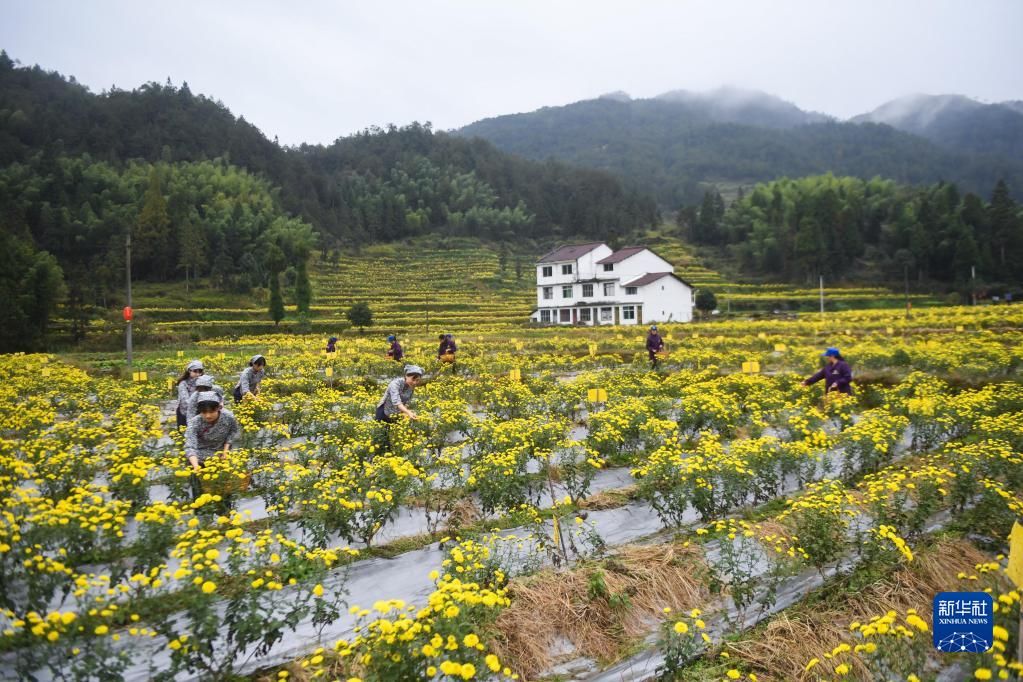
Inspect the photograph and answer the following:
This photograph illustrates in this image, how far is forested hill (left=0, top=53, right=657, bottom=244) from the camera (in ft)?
297

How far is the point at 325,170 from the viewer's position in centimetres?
12506

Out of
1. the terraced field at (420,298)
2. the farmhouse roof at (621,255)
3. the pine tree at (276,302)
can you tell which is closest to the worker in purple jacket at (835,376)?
the terraced field at (420,298)

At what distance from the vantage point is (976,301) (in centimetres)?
5247

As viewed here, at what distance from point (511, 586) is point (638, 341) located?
24827mm

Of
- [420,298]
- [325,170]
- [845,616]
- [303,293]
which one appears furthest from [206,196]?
[845,616]

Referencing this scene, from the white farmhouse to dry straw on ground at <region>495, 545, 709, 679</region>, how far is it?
4680 centimetres

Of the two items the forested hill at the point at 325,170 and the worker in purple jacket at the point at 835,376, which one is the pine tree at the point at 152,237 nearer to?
the forested hill at the point at 325,170

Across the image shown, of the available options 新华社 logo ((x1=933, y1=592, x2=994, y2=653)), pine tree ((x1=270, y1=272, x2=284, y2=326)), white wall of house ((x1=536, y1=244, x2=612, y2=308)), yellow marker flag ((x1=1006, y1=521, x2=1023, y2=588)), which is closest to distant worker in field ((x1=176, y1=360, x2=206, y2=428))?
新华社 logo ((x1=933, y1=592, x2=994, y2=653))

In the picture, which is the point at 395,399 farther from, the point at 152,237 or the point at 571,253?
the point at 152,237

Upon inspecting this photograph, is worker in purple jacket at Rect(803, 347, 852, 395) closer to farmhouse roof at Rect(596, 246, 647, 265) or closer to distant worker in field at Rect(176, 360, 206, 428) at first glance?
distant worker in field at Rect(176, 360, 206, 428)

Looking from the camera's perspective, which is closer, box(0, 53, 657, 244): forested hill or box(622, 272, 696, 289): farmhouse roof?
box(622, 272, 696, 289): farmhouse roof

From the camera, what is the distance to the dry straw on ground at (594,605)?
4.48m

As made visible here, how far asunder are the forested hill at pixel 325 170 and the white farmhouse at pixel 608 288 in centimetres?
4255

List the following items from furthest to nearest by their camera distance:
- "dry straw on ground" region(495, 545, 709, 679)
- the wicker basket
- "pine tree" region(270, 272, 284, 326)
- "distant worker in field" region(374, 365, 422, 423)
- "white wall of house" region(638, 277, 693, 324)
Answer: "white wall of house" region(638, 277, 693, 324), "pine tree" region(270, 272, 284, 326), "distant worker in field" region(374, 365, 422, 423), the wicker basket, "dry straw on ground" region(495, 545, 709, 679)
